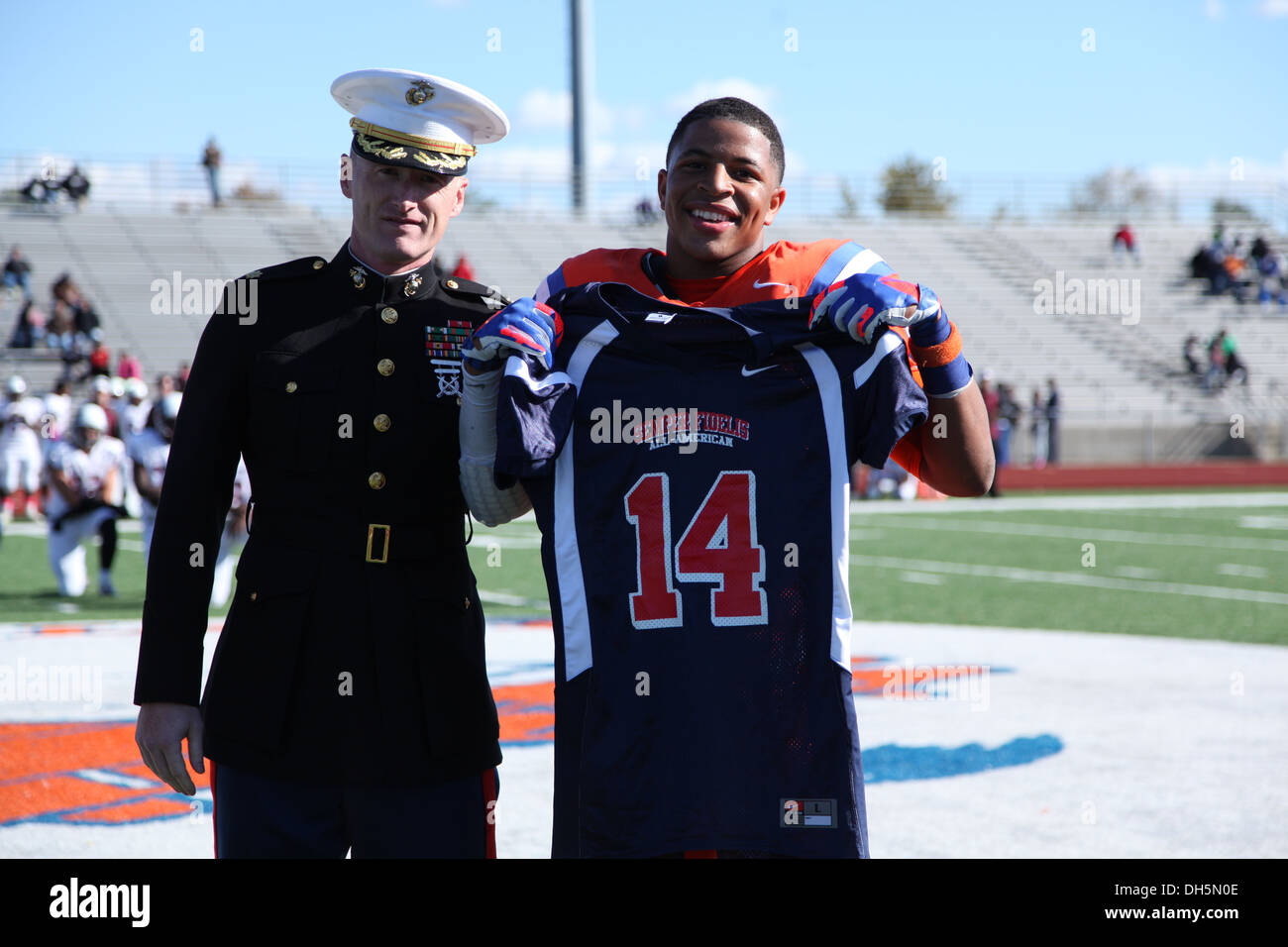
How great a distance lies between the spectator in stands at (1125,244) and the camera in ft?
115

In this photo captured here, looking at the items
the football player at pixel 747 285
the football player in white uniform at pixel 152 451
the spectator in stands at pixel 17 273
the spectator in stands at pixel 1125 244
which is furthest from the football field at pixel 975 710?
the spectator in stands at pixel 1125 244

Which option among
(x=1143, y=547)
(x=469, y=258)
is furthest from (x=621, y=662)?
(x=469, y=258)

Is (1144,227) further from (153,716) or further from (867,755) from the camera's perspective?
(153,716)

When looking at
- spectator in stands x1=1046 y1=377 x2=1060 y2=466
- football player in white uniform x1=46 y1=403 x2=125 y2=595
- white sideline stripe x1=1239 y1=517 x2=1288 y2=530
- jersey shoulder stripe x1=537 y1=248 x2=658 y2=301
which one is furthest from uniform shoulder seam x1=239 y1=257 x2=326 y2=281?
spectator in stands x1=1046 y1=377 x2=1060 y2=466

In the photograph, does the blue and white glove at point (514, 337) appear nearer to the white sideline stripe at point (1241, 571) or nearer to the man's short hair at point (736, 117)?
the man's short hair at point (736, 117)

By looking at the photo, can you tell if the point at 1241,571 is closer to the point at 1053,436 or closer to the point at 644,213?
the point at 1053,436

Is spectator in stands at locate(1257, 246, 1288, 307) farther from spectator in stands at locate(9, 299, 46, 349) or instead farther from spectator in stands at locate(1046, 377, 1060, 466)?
spectator in stands at locate(9, 299, 46, 349)

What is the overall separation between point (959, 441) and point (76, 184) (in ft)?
97.4

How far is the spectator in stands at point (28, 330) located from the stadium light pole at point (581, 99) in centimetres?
1449

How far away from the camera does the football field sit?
4.57m

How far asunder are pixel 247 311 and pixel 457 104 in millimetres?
615

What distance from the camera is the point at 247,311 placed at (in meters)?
2.74

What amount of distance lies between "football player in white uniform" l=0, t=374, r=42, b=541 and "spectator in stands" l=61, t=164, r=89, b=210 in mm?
12884
